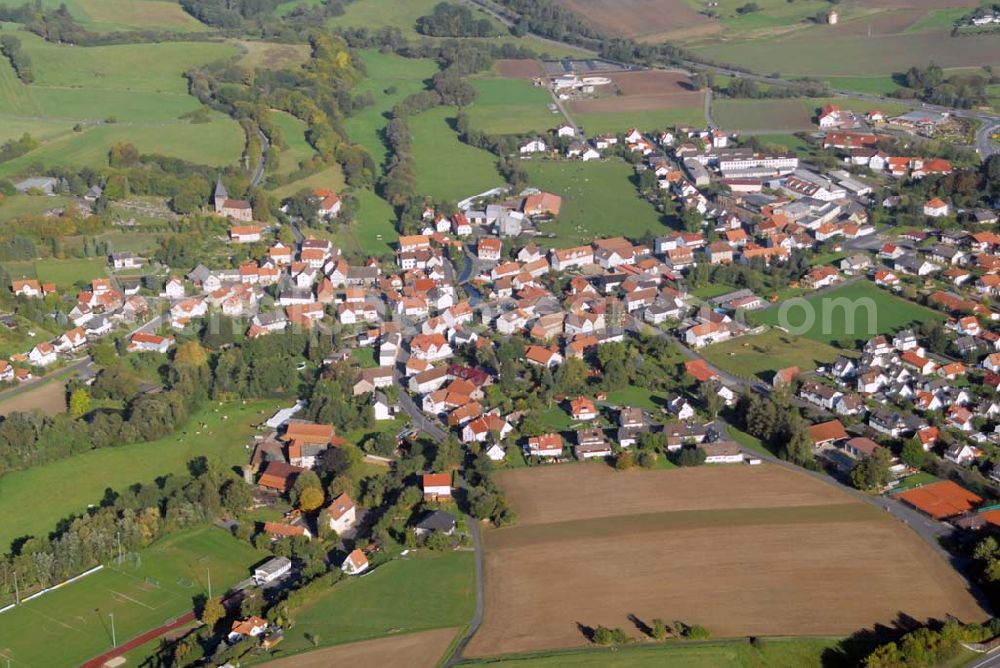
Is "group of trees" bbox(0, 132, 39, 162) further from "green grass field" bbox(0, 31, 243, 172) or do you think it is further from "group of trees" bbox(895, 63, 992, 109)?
"group of trees" bbox(895, 63, 992, 109)

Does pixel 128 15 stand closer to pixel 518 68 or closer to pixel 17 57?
pixel 17 57

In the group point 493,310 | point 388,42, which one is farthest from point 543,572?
point 388,42

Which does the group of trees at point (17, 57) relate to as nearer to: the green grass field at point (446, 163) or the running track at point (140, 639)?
the green grass field at point (446, 163)

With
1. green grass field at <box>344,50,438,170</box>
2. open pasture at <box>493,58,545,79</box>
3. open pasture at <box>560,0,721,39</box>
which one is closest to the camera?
green grass field at <box>344,50,438,170</box>

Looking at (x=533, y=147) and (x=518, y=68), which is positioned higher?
(x=518, y=68)

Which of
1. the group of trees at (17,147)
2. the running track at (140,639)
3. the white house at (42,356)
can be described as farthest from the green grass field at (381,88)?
the running track at (140,639)

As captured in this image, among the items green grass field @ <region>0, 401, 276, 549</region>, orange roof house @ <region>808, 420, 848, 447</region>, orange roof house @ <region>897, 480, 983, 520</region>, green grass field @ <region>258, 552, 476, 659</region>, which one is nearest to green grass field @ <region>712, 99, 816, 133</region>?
orange roof house @ <region>808, 420, 848, 447</region>

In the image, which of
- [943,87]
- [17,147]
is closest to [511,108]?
[943,87]
